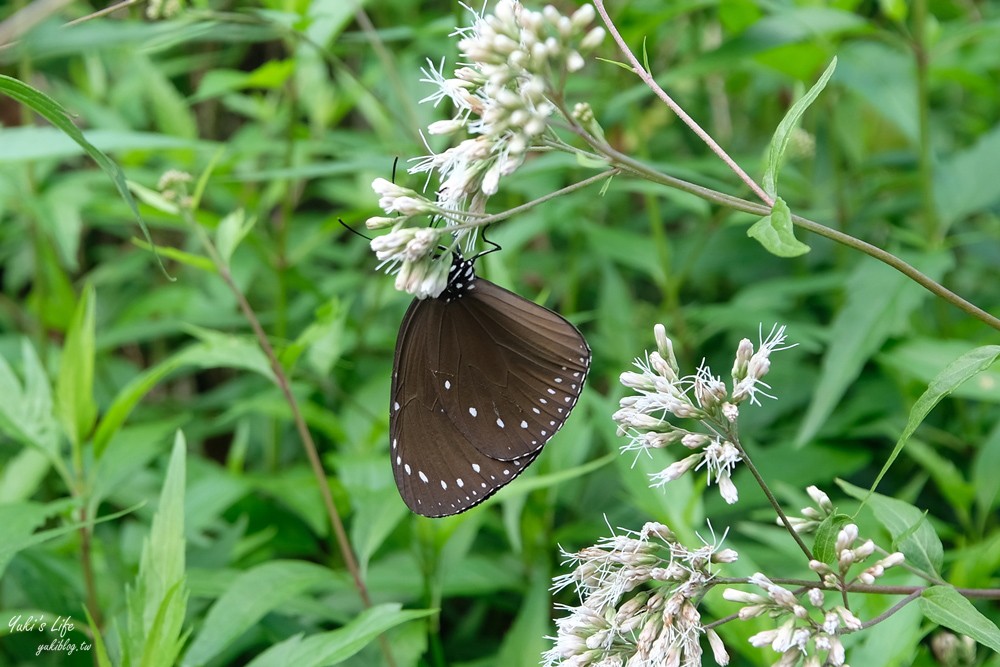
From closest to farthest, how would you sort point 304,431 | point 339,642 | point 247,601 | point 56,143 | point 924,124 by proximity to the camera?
1. point 339,642
2. point 247,601
3. point 304,431
4. point 56,143
5. point 924,124

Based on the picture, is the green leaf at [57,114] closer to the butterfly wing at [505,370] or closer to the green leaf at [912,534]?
the butterfly wing at [505,370]

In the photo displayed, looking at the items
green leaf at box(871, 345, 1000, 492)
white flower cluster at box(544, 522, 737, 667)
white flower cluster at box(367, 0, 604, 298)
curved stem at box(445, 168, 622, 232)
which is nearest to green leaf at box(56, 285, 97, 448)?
white flower cluster at box(367, 0, 604, 298)

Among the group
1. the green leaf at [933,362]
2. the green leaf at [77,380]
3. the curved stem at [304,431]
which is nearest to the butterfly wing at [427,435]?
the curved stem at [304,431]

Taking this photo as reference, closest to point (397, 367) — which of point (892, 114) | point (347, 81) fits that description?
point (892, 114)

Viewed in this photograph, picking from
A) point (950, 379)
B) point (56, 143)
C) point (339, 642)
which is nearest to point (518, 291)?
point (56, 143)

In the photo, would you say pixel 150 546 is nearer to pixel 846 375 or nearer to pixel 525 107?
pixel 525 107

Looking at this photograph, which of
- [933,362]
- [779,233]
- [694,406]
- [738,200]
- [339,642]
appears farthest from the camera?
[933,362]

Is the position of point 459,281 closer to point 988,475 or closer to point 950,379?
point 950,379
